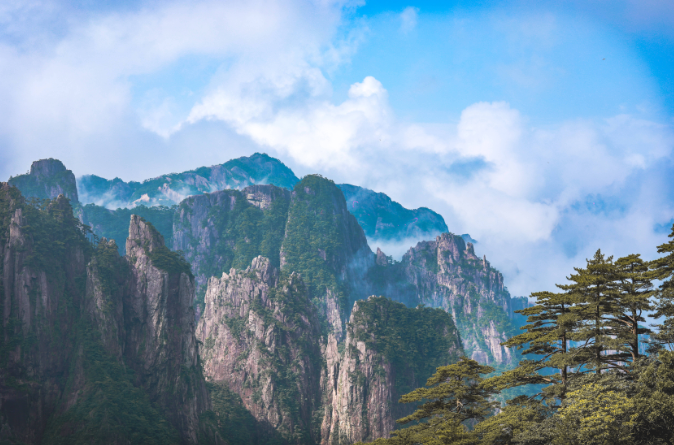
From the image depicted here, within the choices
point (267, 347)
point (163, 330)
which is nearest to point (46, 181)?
point (267, 347)

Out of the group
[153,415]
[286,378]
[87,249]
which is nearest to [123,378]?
A: [153,415]

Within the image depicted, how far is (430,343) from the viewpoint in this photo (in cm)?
15825

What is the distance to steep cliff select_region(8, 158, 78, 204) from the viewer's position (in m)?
191

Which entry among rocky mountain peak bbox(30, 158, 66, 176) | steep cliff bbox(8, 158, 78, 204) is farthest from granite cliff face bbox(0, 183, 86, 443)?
rocky mountain peak bbox(30, 158, 66, 176)

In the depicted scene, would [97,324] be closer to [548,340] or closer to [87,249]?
[87,249]

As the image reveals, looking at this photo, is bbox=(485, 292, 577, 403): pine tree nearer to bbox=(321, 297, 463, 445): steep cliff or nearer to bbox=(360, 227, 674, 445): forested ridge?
bbox=(360, 227, 674, 445): forested ridge

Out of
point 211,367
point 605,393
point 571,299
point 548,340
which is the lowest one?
point 605,393

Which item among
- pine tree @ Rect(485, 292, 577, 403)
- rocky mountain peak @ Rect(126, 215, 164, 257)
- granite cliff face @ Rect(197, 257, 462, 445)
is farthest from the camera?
granite cliff face @ Rect(197, 257, 462, 445)

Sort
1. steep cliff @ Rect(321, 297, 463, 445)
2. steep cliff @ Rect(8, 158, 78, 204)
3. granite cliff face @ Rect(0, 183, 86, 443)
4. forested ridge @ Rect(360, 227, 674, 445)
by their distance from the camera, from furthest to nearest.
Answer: steep cliff @ Rect(8, 158, 78, 204), steep cliff @ Rect(321, 297, 463, 445), granite cliff face @ Rect(0, 183, 86, 443), forested ridge @ Rect(360, 227, 674, 445)

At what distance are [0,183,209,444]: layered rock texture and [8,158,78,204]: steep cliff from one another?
286ft

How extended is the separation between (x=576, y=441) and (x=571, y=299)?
8.78 metres

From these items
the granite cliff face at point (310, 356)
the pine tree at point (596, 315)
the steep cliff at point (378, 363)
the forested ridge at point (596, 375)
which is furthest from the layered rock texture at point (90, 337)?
the pine tree at point (596, 315)

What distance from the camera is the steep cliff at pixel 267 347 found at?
465 ft

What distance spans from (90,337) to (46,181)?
116022 mm
